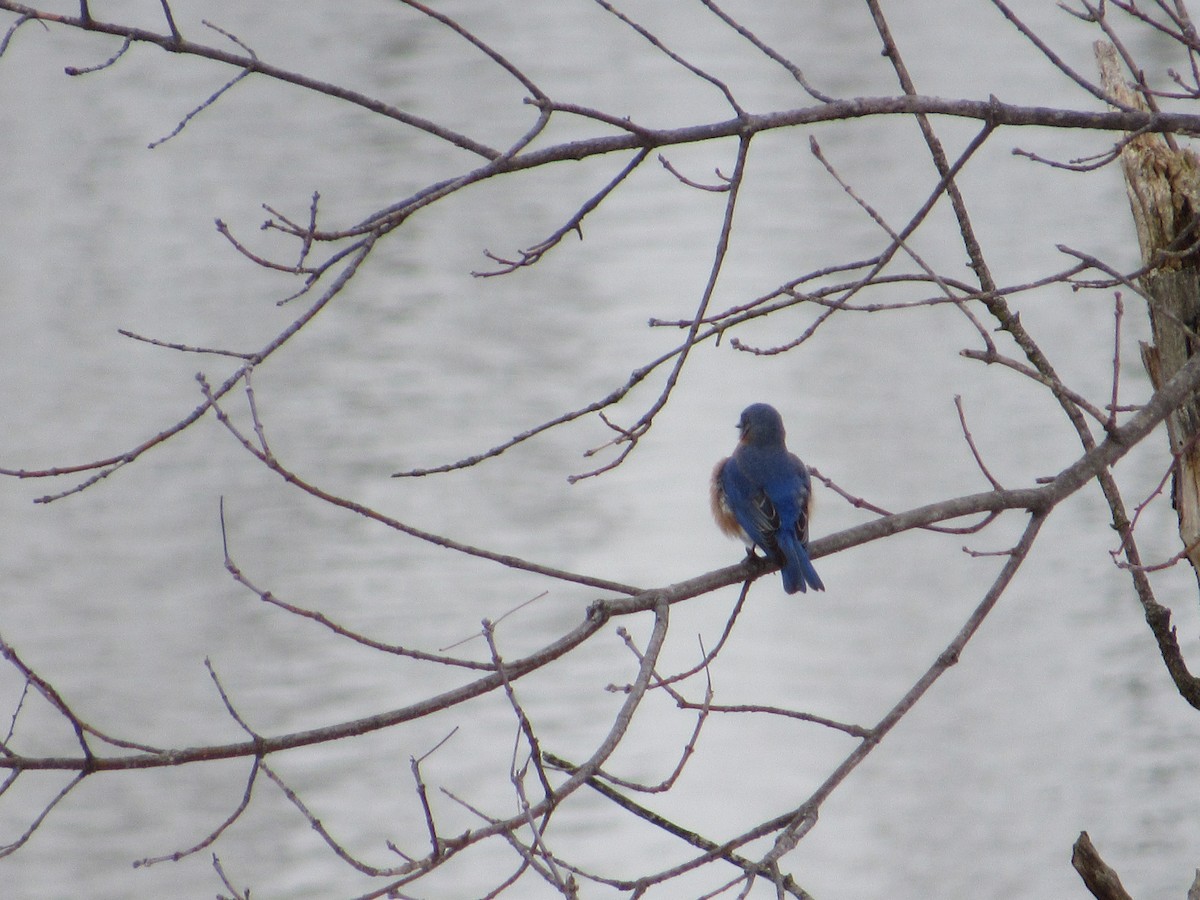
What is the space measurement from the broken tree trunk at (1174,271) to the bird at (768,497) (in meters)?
0.88

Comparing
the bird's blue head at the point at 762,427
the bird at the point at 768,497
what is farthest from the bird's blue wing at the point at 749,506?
the bird's blue head at the point at 762,427

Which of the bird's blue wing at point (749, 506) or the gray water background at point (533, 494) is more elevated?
the gray water background at point (533, 494)

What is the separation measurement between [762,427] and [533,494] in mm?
4678

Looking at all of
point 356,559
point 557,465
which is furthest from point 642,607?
point 557,465

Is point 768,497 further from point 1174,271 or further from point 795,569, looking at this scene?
point 1174,271

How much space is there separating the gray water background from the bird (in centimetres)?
257

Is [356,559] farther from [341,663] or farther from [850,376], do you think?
[850,376]

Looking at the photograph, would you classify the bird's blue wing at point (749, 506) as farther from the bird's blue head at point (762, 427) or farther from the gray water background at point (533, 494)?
the gray water background at point (533, 494)

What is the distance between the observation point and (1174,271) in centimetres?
349

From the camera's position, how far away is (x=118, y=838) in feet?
22.3

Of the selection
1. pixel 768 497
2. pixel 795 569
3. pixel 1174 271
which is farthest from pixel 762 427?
pixel 1174 271

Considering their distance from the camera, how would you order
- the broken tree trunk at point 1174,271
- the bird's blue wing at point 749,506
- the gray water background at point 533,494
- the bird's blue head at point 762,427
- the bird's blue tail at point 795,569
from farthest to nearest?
the gray water background at point 533,494
the bird's blue head at point 762,427
the bird's blue wing at point 749,506
the bird's blue tail at point 795,569
the broken tree trunk at point 1174,271

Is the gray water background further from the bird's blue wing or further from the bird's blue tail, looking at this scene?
the bird's blue tail

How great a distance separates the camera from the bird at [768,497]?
144 inches
